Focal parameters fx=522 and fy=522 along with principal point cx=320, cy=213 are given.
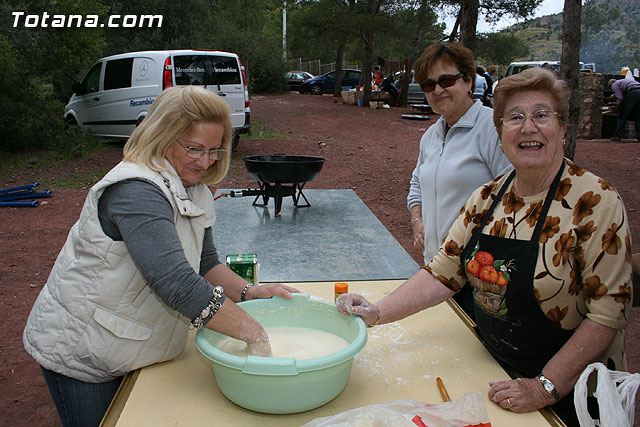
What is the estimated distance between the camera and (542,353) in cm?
147

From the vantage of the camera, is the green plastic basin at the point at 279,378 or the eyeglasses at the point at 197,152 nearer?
the green plastic basin at the point at 279,378

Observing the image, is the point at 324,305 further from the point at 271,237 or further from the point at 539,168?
the point at 271,237

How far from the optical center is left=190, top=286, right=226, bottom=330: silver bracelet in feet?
4.36

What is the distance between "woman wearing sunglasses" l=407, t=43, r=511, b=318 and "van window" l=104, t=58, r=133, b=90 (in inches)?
319

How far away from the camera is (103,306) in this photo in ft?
4.55

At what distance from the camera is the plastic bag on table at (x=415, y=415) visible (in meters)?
1.13

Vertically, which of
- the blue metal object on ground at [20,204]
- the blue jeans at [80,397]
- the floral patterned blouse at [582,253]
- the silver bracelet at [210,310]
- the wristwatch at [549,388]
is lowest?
the blue metal object on ground at [20,204]

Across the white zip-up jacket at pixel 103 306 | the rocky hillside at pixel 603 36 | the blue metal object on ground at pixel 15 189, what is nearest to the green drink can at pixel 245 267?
the white zip-up jacket at pixel 103 306

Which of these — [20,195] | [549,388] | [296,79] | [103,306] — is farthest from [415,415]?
[296,79]

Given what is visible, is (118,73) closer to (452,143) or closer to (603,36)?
(452,143)

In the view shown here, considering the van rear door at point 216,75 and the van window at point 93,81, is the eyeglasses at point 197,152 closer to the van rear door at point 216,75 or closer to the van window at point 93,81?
the van rear door at point 216,75

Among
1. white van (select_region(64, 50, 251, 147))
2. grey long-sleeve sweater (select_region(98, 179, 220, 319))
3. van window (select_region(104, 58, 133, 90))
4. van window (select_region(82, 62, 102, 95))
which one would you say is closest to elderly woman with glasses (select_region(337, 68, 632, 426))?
grey long-sleeve sweater (select_region(98, 179, 220, 319))

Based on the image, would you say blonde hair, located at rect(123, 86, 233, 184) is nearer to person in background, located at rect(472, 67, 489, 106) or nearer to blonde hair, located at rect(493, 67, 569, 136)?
blonde hair, located at rect(493, 67, 569, 136)

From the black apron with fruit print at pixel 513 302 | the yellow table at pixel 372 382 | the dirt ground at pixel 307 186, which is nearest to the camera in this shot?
the yellow table at pixel 372 382
